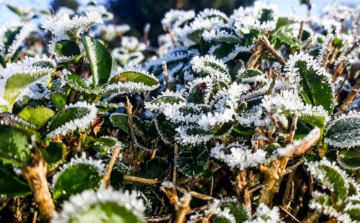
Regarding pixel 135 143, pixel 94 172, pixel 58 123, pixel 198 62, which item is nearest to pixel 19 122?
pixel 58 123

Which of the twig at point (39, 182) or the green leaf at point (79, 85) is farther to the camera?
the green leaf at point (79, 85)

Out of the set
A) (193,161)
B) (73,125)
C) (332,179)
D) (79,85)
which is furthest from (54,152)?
(332,179)

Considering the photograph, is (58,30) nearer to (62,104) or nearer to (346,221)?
(62,104)

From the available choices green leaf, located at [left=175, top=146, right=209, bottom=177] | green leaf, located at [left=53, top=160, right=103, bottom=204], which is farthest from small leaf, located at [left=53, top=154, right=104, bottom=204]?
green leaf, located at [left=175, top=146, right=209, bottom=177]

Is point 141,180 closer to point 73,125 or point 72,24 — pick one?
point 73,125

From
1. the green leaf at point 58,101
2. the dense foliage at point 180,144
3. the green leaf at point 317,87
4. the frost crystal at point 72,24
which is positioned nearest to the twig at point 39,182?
the dense foliage at point 180,144

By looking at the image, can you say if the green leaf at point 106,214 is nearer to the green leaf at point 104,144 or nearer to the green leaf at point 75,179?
the green leaf at point 75,179

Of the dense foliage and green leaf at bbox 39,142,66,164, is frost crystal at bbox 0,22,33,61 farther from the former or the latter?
green leaf at bbox 39,142,66,164
